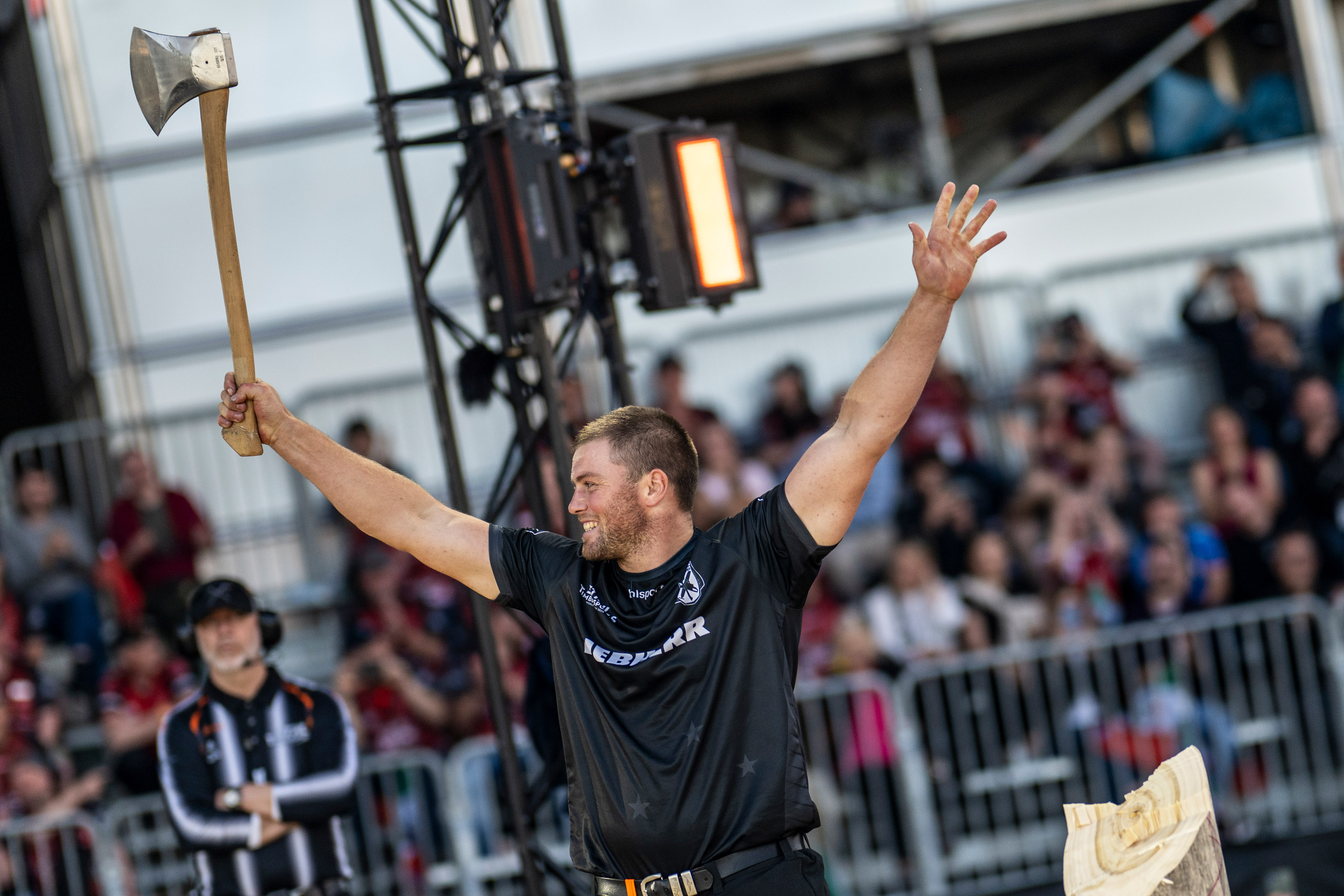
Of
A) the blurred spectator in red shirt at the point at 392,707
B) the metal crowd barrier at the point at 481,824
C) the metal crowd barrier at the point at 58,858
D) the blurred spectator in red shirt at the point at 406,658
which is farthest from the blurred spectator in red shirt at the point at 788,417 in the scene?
the metal crowd barrier at the point at 58,858

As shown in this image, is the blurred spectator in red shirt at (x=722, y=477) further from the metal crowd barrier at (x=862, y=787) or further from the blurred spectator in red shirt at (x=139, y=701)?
the blurred spectator in red shirt at (x=139, y=701)

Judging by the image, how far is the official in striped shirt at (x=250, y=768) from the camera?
4.98m

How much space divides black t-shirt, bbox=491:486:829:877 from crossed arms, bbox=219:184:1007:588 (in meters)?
0.12

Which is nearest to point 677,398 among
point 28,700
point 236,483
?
point 236,483

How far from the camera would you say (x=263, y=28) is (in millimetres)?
10398

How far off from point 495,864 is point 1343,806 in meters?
4.23

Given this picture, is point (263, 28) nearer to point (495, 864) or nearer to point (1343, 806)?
point (495, 864)

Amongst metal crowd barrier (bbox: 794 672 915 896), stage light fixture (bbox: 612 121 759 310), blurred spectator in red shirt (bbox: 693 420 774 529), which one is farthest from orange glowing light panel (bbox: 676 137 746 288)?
blurred spectator in red shirt (bbox: 693 420 774 529)

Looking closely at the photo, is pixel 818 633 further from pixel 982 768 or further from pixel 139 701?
pixel 139 701

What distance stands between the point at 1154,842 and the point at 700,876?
3.13 feet

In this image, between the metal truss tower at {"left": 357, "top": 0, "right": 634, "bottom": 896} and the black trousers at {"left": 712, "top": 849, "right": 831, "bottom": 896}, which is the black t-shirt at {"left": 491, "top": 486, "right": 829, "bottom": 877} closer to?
the black trousers at {"left": 712, "top": 849, "right": 831, "bottom": 896}

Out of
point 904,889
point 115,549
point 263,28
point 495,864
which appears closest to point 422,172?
point 263,28

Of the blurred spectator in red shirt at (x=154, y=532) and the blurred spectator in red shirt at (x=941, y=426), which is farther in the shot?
the blurred spectator in red shirt at (x=941, y=426)

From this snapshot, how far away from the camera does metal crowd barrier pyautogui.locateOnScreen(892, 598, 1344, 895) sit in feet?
23.8
